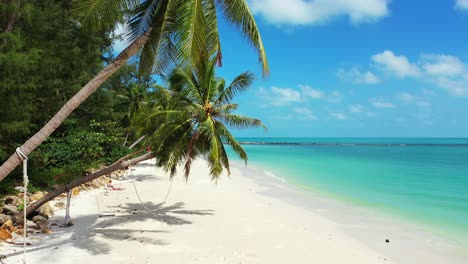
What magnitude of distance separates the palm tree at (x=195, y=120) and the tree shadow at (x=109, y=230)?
2.05 m

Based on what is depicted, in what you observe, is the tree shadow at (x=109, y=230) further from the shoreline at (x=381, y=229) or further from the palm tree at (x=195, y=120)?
the shoreline at (x=381, y=229)

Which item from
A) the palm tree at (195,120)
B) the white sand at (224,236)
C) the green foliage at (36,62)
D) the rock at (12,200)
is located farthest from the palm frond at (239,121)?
the rock at (12,200)

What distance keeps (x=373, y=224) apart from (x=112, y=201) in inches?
412

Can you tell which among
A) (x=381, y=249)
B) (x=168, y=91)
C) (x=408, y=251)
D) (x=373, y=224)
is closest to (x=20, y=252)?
(x=168, y=91)

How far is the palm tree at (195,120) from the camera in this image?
1084 centimetres

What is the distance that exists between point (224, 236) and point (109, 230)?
11.1 feet

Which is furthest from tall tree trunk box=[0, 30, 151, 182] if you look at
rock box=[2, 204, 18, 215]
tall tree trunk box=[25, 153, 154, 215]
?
rock box=[2, 204, 18, 215]

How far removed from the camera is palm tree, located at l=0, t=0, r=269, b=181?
6.07 meters

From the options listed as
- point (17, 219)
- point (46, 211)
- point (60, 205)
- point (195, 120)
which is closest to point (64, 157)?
point (60, 205)

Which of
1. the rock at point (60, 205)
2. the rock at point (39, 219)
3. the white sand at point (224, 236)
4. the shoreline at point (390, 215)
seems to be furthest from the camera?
the rock at point (60, 205)

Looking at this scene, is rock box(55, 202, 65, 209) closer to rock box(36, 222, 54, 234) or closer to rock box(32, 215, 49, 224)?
rock box(32, 215, 49, 224)

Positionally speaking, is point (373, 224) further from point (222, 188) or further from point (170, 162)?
point (222, 188)

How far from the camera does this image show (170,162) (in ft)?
35.9

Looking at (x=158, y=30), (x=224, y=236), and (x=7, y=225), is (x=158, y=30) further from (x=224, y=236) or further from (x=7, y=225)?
(x=7, y=225)
